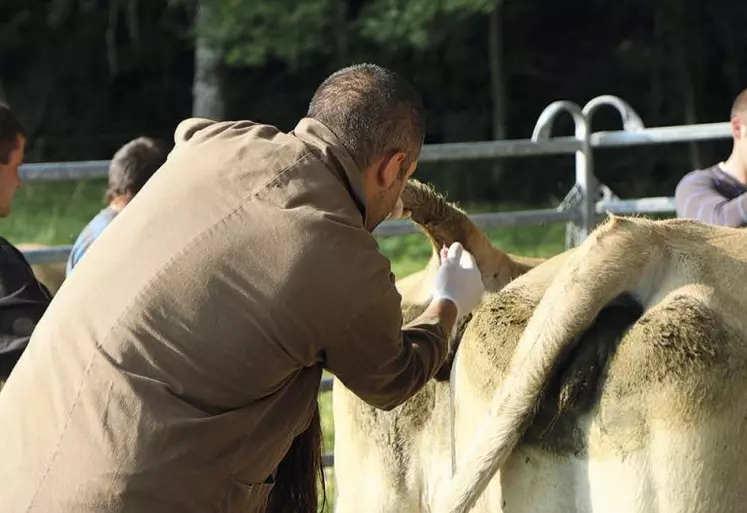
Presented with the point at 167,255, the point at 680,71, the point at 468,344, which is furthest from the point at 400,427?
the point at 680,71

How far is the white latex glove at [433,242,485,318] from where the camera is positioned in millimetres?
2787

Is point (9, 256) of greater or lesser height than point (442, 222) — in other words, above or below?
below

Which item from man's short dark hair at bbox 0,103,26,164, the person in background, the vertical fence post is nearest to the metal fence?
the vertical fence post

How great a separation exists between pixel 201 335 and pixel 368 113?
562 mm

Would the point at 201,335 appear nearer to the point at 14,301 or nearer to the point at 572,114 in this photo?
the point at 14,301

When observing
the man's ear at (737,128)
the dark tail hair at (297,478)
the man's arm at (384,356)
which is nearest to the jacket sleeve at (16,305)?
the dark tail hair at (297,478)

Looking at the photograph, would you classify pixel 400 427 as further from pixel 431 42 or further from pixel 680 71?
pixel 680 71

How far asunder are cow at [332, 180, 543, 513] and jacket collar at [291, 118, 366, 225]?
842 mm

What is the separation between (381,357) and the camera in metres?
2.27

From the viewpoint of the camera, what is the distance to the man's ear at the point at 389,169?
92.0 inches

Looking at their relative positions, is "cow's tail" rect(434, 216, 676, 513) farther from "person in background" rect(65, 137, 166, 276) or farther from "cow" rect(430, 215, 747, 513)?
"person in background" rect(65, 137, 166, 276)

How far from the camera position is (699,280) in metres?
2.31

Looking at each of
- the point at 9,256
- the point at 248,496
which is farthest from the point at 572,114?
the point at 248,496

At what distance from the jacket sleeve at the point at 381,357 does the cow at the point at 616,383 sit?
175mm
